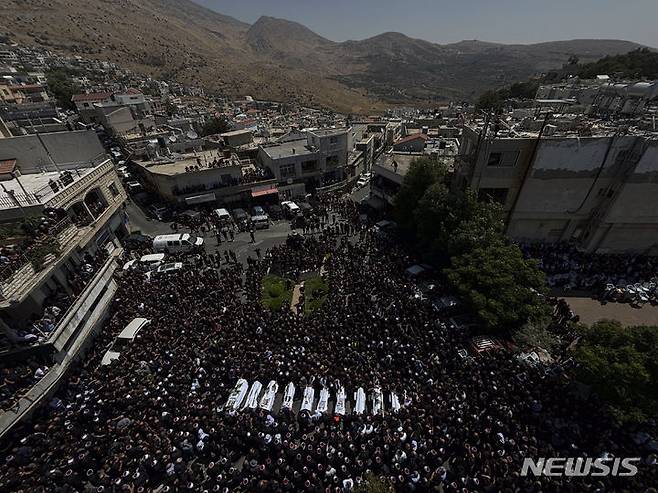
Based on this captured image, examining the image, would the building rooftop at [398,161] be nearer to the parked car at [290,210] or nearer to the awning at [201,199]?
the parked car at [290,210]

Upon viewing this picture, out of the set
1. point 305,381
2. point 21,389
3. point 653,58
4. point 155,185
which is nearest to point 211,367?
point 305,381

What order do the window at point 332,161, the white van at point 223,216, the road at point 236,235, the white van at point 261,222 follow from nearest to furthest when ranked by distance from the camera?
1. the road at point 236,235
2. the white van at point 223,216
3. the white van at point 261,222
4. the window at point 332,161

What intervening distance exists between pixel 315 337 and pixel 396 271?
9718 millimetres

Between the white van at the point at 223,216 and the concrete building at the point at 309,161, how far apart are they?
8.01 meters

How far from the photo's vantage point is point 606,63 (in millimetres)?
89562

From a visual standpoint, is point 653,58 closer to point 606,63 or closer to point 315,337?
point 606,63

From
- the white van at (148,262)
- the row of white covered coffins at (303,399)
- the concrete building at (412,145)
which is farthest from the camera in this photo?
the concrete building at (412,145)

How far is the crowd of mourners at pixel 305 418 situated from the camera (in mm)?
13336

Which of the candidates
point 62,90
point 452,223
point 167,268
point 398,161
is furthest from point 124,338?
point 62,90

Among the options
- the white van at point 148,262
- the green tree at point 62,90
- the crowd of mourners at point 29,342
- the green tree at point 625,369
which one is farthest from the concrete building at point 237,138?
the green tree at point 62,90

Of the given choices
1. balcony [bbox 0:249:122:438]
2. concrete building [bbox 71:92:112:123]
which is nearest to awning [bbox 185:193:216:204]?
balcony [bbox 0:249:122:438]

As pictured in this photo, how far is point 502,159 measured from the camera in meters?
26.4

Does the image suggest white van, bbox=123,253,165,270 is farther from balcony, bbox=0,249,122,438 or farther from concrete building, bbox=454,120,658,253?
concrete building, bbox=454,120,658,253

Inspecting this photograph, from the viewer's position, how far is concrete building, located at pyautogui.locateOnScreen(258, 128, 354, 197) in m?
39.4
